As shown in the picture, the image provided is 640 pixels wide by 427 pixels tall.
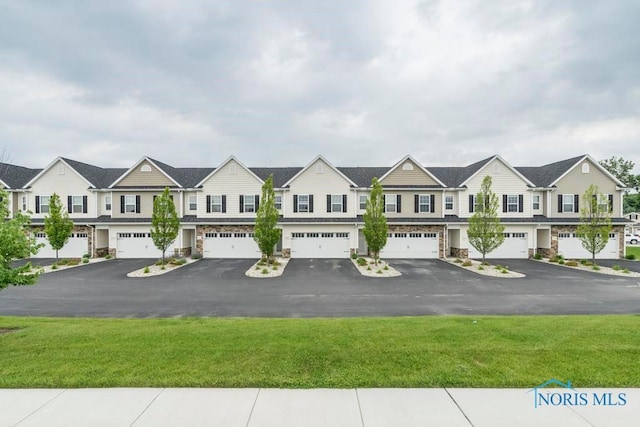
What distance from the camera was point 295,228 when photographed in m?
25.8

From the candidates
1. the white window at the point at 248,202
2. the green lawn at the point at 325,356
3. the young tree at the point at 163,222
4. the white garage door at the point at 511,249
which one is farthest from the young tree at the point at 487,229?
the young tree at the point at 163,222

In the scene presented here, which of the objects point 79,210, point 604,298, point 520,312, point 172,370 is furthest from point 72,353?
point 79,210

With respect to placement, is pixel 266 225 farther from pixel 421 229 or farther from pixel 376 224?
pixel 421 229

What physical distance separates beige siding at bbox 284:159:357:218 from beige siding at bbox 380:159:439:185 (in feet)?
11.7

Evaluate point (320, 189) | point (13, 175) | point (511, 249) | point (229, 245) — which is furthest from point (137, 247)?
point (511, 249)

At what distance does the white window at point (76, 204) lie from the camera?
89.0 feet

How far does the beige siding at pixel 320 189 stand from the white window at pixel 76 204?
1831 cm

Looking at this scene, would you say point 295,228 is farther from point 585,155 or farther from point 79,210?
point 585,155

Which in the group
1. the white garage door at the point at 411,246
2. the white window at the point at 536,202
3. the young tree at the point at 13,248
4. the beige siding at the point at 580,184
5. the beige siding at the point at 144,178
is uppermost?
the beige siding at the point at 144,178

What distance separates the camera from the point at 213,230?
26.1 meters

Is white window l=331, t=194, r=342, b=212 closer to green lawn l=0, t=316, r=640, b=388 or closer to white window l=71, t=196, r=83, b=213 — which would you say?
green lawn l=0, t=316, r=640, b=388

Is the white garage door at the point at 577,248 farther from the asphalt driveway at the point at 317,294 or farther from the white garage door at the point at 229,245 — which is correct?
the white garage door at the point at 229,245
